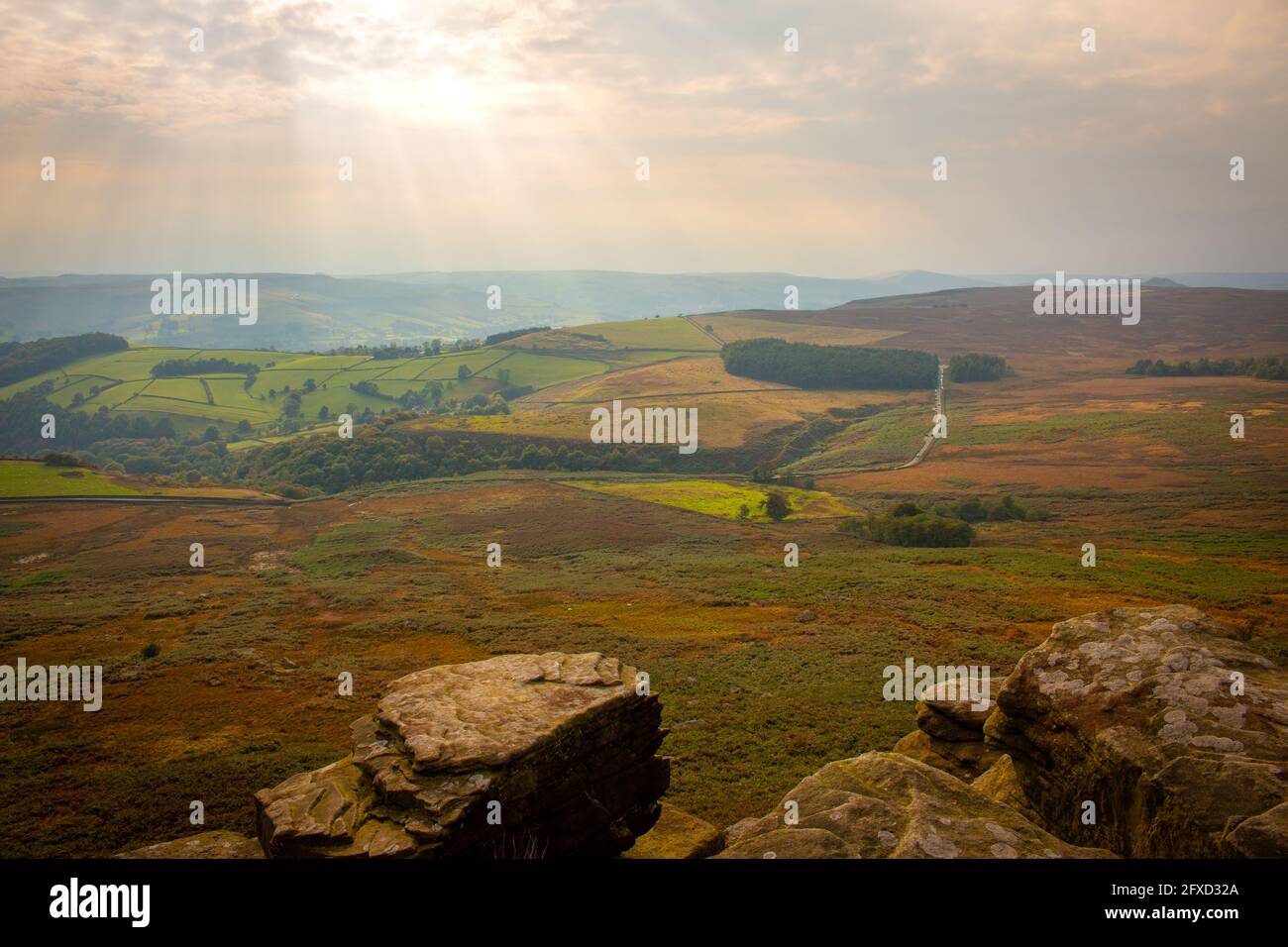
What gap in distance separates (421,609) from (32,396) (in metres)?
174

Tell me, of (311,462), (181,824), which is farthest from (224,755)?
(311,462)

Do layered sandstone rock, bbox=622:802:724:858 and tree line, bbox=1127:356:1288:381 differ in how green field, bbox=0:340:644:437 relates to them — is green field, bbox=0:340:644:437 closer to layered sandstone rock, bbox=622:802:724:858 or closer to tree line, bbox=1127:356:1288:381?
tree line, bbox=1127:356:1288:381

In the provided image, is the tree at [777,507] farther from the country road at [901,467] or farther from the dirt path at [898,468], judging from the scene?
the country road at [901,467]

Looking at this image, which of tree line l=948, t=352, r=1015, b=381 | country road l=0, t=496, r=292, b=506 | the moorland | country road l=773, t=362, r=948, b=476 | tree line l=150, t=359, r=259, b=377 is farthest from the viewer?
tree line l=150, t=359, r=259, b=377

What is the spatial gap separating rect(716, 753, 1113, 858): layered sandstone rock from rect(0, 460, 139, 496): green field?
88737mm

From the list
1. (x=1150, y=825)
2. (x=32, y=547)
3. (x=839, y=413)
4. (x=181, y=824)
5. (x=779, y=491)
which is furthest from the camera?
(x=839, y=413)

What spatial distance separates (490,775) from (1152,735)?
10.8 m

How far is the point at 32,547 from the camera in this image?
62719 mm

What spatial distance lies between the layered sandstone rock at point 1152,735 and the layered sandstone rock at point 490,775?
7.28 meters

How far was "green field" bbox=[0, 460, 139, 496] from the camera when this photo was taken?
79625 millimetres

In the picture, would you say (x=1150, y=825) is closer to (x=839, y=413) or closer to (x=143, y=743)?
(x=143, y=743)

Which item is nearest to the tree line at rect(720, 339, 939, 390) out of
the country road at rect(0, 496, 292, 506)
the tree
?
the tree

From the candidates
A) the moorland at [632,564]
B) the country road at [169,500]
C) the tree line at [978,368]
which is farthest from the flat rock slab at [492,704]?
the tree line at [978,368]
